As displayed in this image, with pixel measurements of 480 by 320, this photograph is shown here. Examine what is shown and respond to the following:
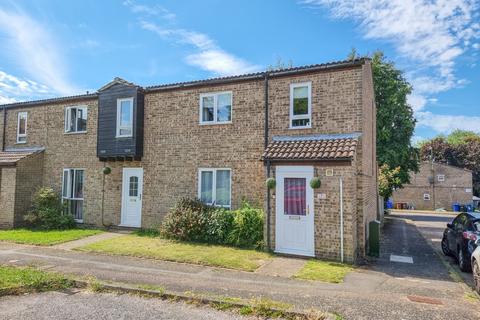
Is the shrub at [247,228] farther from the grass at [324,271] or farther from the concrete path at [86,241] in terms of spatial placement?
the concrete path at [86,241]

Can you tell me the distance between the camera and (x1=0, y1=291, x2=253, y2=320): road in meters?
5.48

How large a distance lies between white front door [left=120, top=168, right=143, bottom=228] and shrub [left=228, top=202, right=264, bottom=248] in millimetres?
4894

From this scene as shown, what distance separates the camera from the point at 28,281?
6.97m

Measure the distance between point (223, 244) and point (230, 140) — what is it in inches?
149

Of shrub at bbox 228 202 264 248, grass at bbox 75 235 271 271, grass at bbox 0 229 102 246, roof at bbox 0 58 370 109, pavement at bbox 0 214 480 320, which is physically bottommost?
pavement at bbox 0 214 480 320

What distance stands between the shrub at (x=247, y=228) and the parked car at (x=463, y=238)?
5871 mm

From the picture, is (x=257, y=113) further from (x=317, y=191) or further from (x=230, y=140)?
(x=317, y=191)

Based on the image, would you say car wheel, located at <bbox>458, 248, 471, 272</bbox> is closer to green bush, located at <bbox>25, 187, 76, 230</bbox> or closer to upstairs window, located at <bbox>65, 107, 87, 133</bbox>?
green bush, located at <bbox>25, 187, 76, 230</bbox>

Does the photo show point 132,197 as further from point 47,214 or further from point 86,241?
point 47,214

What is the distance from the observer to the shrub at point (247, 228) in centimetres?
1097

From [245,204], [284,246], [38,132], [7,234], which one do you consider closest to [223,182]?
[245,204]

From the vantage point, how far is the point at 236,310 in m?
5.76

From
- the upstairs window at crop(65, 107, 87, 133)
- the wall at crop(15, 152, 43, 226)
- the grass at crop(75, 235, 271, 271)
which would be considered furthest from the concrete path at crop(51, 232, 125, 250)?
the upstairs window at crop(65, 107, 87, 133)

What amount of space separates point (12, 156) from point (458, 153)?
5807 centimetres
